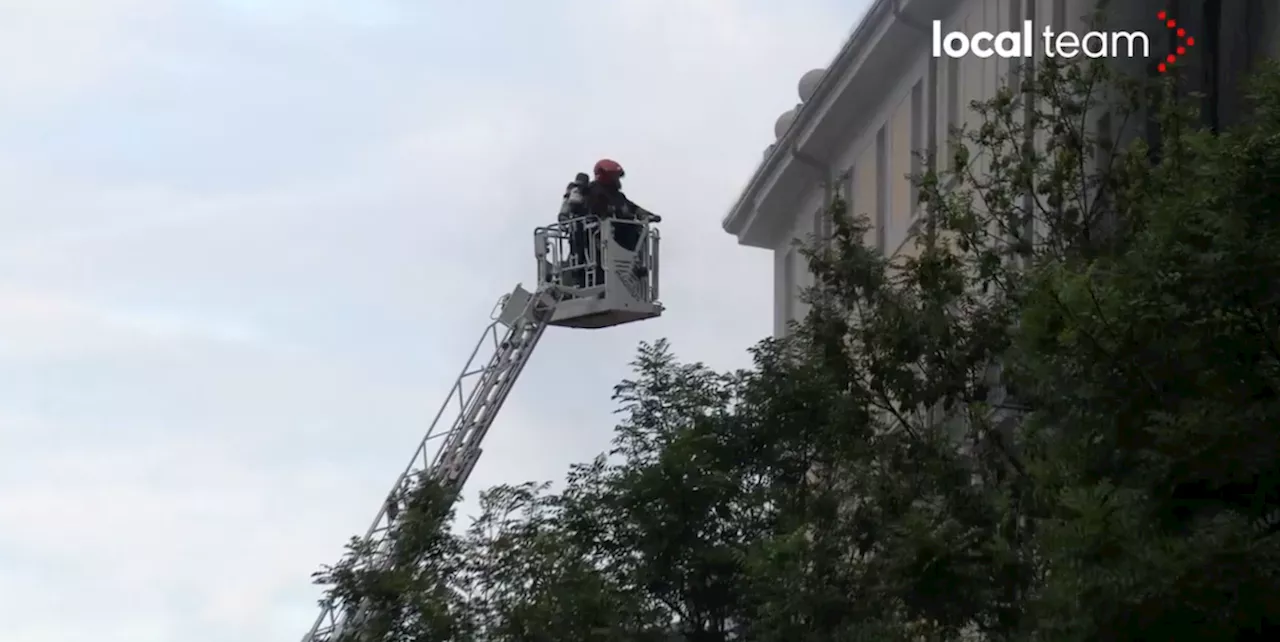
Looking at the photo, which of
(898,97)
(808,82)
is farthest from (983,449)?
(808,82)

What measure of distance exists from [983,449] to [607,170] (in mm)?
12195

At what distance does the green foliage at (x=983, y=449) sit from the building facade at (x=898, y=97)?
1.10 m

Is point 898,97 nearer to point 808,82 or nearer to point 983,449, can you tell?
point 808,82

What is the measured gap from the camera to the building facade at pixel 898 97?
22375 mm

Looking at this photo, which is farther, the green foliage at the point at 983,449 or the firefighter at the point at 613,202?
the firefighter at the point at 613,202

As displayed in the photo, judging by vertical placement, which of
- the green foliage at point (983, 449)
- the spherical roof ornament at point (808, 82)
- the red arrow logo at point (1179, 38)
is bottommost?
the green foliage at point (983, 449)

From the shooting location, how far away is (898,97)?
29141 mm

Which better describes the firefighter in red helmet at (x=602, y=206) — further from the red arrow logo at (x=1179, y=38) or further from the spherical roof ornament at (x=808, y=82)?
the red arrow logo at (x=1179, y=38)

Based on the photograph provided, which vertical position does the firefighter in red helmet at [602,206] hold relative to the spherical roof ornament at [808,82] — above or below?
below

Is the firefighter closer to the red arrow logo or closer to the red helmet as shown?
the red helmet

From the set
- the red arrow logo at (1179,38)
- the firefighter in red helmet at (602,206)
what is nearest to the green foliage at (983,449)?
the red arrow logo at (1179,38)

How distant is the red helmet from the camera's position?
100ft

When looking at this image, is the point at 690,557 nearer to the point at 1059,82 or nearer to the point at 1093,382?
the point at 1059,82

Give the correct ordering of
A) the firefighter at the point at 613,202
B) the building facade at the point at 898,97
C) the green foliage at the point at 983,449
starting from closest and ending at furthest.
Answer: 1. the green foliage at the point at 983,449
2. the building facade at the point at 898,97
3. the firefighter at the point at 613,202
